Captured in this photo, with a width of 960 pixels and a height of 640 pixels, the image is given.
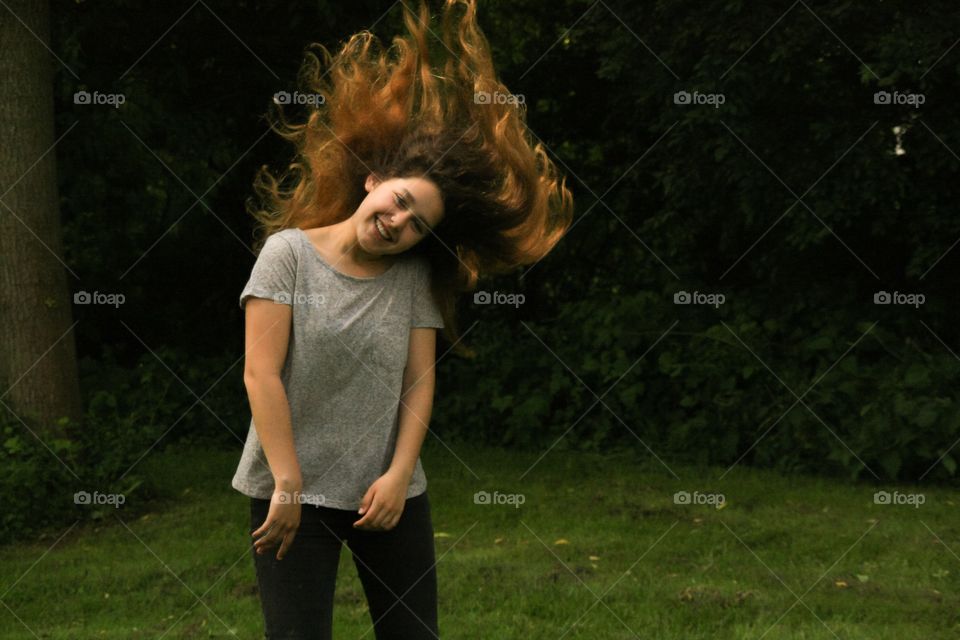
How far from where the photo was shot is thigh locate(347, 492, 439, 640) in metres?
2.68

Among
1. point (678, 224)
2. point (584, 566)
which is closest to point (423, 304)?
point (584, 566)

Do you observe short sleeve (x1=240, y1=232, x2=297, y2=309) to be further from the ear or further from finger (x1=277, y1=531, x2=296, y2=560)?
finger (x1=277, y1=531, x2=296, y2=560)

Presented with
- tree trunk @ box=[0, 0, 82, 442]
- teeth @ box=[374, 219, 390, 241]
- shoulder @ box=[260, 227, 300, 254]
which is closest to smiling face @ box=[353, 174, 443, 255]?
teeth @ box=[374, 219, 390, 241]

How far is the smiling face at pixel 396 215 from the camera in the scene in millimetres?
2637

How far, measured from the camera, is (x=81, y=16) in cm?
857

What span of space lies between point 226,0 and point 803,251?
504 centimetres

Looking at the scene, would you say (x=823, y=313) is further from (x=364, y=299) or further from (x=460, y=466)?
(x=364, y=299)

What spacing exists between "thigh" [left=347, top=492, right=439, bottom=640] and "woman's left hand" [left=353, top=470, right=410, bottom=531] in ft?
0.30

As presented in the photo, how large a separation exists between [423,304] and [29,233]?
511 centimetres

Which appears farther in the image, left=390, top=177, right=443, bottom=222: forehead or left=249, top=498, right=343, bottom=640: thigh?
left=390, top=177, right=443, bottom=222: forehead

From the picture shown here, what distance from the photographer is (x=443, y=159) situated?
2742 mm

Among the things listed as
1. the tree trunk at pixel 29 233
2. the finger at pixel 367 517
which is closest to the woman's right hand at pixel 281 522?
the finger at pixel 367 517

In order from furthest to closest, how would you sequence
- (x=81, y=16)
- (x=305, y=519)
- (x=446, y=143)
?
(x=81, y=16), (x=446, y=143), (x=305, y=519)

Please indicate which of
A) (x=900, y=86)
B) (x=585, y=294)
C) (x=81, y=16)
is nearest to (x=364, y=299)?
(x=81, y=16)
